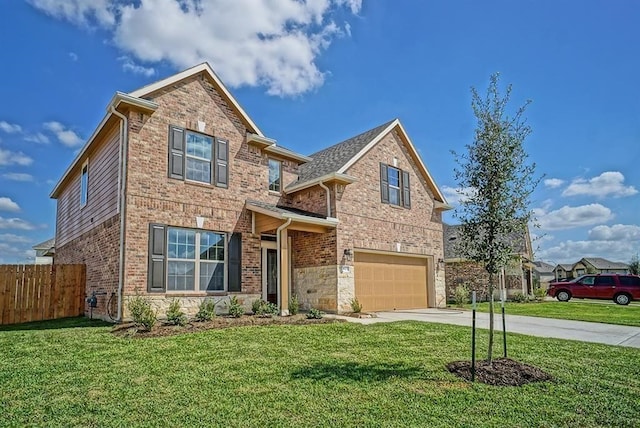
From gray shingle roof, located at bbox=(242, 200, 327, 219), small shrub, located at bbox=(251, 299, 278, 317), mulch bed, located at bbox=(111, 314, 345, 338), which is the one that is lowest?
mulch bed, located at bbox=(111, 314, 345, 338)

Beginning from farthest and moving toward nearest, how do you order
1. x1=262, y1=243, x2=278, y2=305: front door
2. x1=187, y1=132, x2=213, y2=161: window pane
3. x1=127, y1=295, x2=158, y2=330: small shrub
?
x1=262, y1=243, x2=278, y2=305: front door < x1=187, y1=132, x2=213, y2=161: window pane < x1=127, y1=295, x2=158, y2=330: small shrub

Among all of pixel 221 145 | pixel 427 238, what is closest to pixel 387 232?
pixel 427 238

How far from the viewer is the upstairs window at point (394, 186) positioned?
54.6 feet

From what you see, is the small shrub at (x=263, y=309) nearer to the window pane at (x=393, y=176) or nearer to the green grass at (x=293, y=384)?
the green grass at (x=293, y=384)

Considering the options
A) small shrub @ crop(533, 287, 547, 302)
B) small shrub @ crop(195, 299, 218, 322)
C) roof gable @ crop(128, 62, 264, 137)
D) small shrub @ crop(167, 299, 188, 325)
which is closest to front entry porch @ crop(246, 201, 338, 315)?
small shrub @ crop(195, 299, 218, 322)

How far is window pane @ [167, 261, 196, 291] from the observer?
11.5 metres

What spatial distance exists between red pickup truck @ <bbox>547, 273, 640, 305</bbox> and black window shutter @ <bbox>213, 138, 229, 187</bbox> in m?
23.3

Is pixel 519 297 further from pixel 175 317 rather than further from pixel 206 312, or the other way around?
pixel 175 317

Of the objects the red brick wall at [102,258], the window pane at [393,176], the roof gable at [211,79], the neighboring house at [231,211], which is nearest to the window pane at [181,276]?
the neighboring house at [231,211]

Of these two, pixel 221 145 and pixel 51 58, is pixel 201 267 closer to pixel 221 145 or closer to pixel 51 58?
pixel 221 145

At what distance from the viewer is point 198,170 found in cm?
1265

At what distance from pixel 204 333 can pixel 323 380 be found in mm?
4232

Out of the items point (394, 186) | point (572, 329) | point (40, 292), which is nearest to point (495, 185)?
point (572, 329)

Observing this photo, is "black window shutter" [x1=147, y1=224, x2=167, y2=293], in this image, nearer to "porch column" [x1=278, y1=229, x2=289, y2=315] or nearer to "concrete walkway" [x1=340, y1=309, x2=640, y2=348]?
"porch column" [x1=278, y1=229, x2=289, y2=315]
